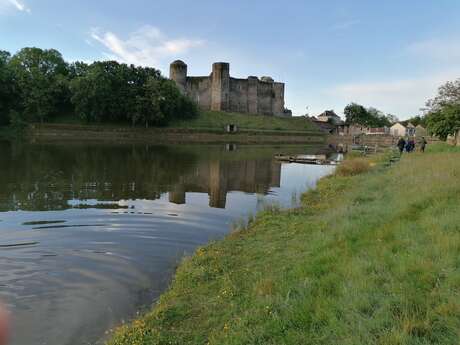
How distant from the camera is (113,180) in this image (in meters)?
19.3

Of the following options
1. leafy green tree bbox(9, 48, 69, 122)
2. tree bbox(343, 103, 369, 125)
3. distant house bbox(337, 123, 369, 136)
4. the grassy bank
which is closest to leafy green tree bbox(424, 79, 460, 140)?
the grassy bank

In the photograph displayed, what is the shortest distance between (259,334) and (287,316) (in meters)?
0.43

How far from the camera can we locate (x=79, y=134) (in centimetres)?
5728

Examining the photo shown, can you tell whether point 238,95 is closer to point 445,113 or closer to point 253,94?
point 253,94

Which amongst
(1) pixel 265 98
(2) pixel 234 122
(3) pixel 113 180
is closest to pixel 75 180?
(3) pixel 113 180

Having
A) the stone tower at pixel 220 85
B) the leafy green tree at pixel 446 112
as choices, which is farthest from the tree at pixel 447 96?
the stone tower at pixel 220 85

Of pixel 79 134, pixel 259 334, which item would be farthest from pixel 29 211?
pixel 79 134

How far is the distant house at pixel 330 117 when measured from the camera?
124 metres

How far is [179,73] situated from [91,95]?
81.6 feet

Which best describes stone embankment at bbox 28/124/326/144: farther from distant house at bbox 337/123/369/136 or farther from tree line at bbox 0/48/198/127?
distant house at bbox 337/123/369/136

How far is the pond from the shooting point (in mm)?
6090

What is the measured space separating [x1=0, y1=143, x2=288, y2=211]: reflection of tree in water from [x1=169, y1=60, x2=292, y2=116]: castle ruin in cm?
5298

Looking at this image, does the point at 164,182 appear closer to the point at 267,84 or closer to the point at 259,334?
the point at 259,334

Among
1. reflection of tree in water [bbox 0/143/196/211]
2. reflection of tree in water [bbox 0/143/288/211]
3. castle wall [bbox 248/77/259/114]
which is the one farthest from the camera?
castle wall [bbox 248/77/259/114]
